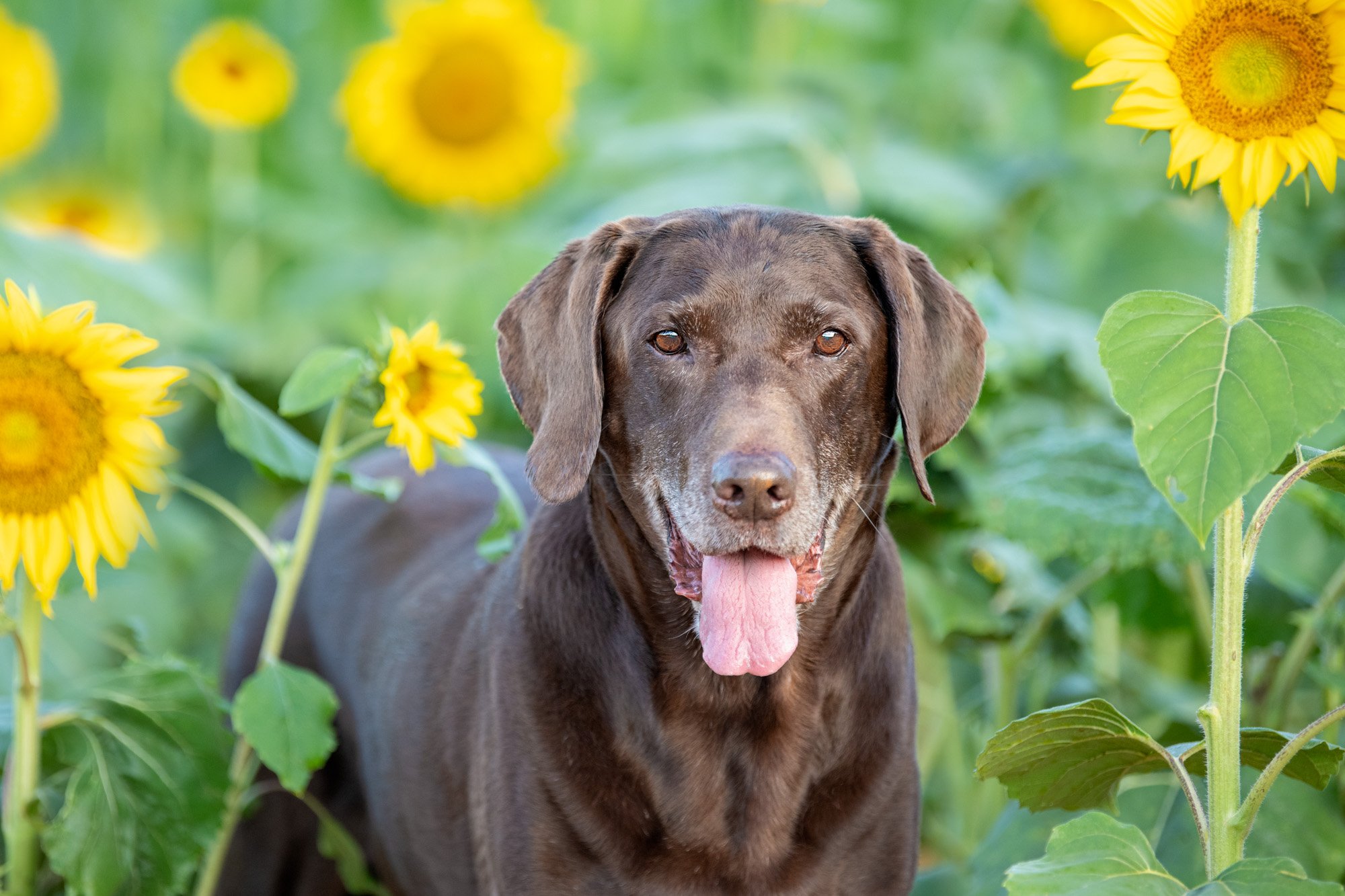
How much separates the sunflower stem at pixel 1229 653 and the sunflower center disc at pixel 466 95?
4466mm

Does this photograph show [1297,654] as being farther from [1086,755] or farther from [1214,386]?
[1214,386]

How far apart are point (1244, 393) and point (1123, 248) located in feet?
15.8

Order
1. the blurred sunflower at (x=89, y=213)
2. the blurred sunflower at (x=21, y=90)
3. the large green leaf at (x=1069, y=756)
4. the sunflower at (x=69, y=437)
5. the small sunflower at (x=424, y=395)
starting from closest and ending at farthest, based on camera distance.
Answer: the large green leaf at (x=1069, y=756) < the sunflower at (x=69, y=437) < the small sunflower at (x=424, y=395) < the blurred sunflower at (x=21, y=90) < the blurred sunflower at (x=89, y=213)

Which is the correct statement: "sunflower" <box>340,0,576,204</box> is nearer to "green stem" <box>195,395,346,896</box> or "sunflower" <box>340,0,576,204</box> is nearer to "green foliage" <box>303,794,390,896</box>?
"green stem" <box>195,395,346,896</box>

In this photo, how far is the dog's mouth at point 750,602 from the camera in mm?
2881

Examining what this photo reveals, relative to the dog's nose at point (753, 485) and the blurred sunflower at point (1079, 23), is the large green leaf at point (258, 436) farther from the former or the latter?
the blurred sunflower at point (1079, 23)

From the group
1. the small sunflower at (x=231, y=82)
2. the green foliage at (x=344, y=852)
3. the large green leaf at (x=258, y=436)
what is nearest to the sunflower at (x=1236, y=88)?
the large green leaf at (x=258, y=436)

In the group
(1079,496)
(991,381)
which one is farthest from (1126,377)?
(991,381)

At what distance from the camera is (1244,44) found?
2.51 meters

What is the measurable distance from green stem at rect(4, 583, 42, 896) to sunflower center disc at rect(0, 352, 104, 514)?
33 cm

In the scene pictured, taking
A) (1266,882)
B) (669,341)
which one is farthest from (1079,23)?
(1266,882)

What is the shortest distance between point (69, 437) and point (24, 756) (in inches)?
28.8

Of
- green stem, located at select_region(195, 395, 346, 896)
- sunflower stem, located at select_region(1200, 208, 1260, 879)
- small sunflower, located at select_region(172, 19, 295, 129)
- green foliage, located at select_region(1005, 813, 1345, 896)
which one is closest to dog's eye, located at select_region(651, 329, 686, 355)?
green stem, located at select_region(195, 395, 346, 896)

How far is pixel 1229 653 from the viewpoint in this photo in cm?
259
